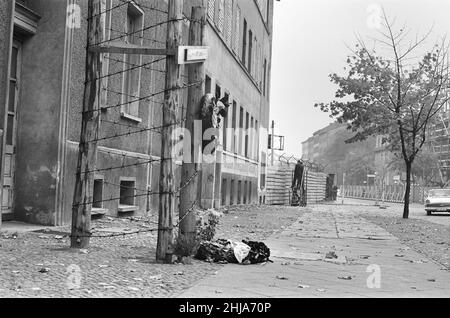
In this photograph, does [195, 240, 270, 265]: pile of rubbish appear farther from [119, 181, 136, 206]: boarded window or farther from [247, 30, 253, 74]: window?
[247, 30, 253, 74]: window

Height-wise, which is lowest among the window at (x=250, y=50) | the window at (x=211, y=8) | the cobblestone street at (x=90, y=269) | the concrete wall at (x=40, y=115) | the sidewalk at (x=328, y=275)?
the sidewalk at (x=328, y=275)

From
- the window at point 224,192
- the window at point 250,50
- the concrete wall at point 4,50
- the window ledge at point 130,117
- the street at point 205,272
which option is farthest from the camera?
the window at point 250,50

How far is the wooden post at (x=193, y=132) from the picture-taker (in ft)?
26.6

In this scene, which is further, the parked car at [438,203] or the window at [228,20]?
the parked car at [438,203]

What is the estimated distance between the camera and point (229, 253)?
8148 mm

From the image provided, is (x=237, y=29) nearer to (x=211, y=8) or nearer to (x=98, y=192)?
(x=211, y=8)

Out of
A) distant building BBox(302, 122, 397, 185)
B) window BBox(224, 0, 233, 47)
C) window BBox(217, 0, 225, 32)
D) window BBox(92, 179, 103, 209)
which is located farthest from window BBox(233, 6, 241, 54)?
distant building BBox(302, 122, 397, 185)

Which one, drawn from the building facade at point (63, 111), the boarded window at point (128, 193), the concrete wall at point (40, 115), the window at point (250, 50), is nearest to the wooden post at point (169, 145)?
the building facade at point (63, 111)

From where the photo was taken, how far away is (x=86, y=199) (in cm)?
826

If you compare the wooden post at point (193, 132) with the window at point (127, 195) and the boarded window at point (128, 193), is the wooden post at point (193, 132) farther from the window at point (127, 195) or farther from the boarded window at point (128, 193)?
the boarded window at point (128, 193)

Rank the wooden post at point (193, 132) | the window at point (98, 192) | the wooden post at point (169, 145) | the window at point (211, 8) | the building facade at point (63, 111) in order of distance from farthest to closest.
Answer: the window at point (211, 8)
the window at point (98, 192)
the building facade at point (63, 111)
the wooden post at point (193, 132)
the wooden post at point (169, 145)

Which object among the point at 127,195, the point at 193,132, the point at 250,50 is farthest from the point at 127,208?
the point at 250,50

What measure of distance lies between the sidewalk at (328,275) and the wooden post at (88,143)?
6.55 feet

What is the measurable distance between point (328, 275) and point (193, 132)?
245 cm
